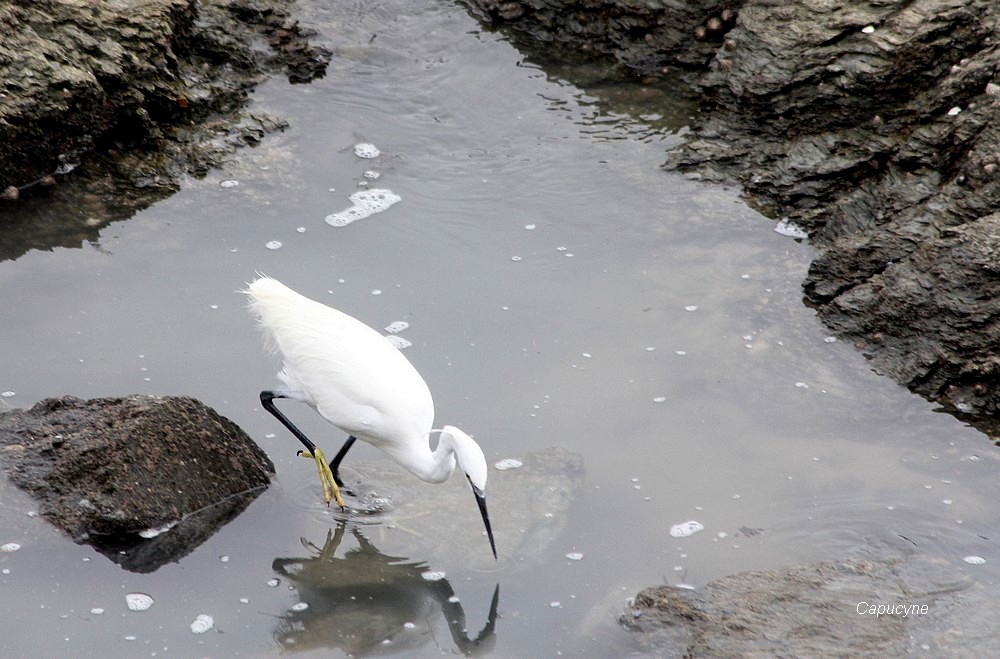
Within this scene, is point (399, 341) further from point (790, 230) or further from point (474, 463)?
point (790, 230)

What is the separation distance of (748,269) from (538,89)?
223cm

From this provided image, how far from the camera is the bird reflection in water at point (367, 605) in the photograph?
3701 mm

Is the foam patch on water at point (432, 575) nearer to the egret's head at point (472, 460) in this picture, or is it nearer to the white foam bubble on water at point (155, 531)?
the egret's head at point (472, 460)

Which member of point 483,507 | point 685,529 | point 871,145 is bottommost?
point 685,529

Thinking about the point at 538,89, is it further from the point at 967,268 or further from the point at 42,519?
the point at 42,519

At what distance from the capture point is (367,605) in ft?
12.7

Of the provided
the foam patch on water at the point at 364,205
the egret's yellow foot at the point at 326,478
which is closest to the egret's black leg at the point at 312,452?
the egret's yellow foot at the point at 326,478

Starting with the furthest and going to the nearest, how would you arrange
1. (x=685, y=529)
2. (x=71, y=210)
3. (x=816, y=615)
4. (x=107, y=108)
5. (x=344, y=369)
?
(x=107, y=108) → (x=71, y=210) → (x=344, y=369) → (x=685, y=529) → (x=816, y=615)

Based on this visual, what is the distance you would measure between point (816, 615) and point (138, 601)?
7.81 feet

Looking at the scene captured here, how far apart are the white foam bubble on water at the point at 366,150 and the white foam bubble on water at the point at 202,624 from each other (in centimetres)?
349

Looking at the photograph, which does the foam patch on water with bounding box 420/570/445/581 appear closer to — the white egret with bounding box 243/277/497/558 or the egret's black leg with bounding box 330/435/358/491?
the white egret with bounding box 243/277/497/558

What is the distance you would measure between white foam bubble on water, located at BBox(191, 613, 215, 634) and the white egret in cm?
77

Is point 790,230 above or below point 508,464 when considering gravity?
above

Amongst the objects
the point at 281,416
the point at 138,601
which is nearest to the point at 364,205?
the point at 281,416
